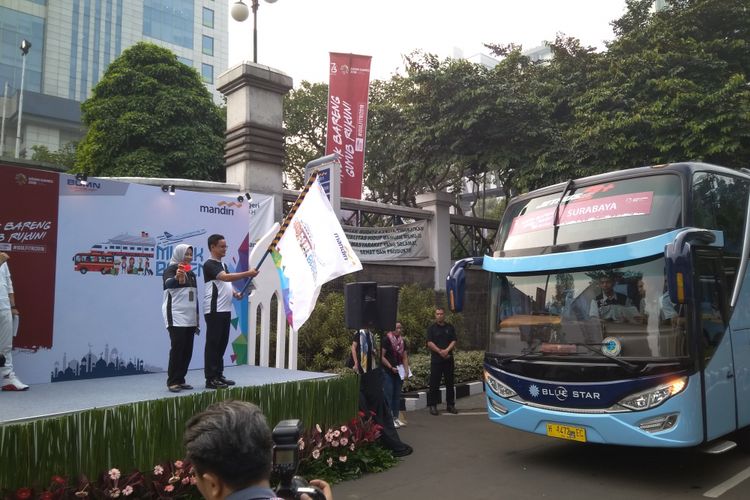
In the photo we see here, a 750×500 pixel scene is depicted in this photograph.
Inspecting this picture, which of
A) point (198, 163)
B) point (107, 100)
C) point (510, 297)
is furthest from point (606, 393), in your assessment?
point (107, 100)

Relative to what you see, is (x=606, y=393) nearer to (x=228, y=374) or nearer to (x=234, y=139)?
(x=228, y=374)

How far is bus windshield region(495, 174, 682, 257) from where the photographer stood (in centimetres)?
579

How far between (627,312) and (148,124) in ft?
55.5

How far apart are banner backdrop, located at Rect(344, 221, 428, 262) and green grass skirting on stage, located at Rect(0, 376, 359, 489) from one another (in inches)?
273

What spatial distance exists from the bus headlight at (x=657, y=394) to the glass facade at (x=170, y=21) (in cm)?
6287

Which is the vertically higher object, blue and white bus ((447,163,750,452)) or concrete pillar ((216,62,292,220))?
concrete pillar ((216,62,292,220))

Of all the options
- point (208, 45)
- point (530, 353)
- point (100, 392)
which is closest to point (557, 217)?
point (530, 353)

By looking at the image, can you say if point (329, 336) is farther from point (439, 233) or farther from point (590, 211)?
point (590, 211)

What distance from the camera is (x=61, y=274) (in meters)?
6.72

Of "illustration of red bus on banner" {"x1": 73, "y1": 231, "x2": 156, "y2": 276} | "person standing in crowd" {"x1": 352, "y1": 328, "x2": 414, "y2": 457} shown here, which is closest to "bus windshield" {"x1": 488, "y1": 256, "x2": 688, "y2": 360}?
"person standing in crowd" {"x1": 352, "y1": 328, "x2": 414, "y2": 457}

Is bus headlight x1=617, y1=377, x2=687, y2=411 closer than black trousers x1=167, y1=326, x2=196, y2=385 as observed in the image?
Yes

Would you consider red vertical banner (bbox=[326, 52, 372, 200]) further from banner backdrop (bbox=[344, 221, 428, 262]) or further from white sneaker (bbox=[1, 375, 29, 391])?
white sneaker (bbox=[1, 375, 29, 391])

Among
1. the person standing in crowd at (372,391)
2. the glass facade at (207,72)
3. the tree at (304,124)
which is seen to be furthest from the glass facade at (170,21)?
the person standing in crowd at (372,391)

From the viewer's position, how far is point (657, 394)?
5.24m
